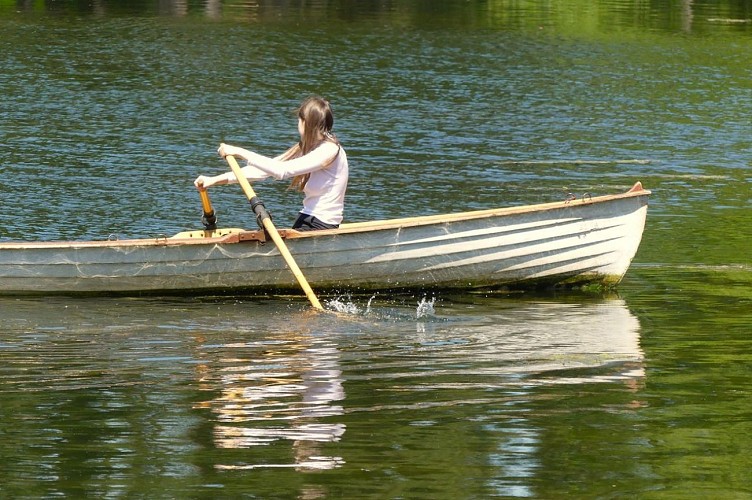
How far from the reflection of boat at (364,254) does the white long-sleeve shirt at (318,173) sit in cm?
21

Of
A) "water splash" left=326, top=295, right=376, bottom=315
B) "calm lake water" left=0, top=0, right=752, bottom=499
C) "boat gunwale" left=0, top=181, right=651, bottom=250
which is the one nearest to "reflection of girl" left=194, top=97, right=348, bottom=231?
"boat gunwale" left=0, top=181, right=651, bottom=250

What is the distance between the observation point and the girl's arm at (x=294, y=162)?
10266 mm

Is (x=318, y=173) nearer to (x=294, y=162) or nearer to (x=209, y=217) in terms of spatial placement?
(x=294, y=162)

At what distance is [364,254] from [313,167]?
776 millimetres

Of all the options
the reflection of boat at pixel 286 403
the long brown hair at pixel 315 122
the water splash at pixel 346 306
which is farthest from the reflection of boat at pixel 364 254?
the reflection of boat at pixel 286 403

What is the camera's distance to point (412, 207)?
15.0 m

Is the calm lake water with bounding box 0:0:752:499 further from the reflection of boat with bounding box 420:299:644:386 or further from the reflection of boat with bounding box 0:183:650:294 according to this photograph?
the reflection of boat with bounding box 0:183:650:294

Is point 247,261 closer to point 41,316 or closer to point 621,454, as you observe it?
point 41,316

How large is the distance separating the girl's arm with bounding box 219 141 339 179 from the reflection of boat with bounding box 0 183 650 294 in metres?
0.47

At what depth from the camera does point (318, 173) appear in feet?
34.7

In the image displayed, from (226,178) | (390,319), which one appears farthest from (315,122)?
(390,319)

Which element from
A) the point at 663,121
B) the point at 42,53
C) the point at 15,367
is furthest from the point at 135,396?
the point at 42,53

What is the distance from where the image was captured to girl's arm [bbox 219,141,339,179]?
404 inches

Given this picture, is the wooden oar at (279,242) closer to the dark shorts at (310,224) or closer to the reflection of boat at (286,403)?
the dark shorts at (310,224)
